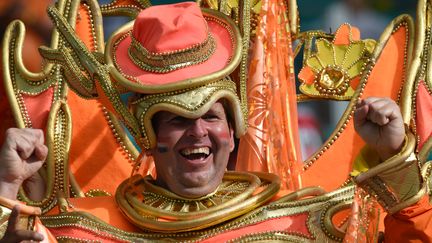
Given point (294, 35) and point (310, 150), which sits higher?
point (294, 35)

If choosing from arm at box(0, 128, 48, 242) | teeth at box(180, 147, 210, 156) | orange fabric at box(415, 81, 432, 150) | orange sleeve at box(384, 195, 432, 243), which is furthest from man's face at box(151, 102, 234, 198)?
orange fabric at box(415, 81, 432, 150)

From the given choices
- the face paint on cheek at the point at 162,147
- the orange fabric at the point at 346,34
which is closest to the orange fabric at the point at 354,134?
the orange fabric at the point at 346,34

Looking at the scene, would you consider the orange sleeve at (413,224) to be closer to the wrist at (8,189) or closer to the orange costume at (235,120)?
the orange costume at (235,120)

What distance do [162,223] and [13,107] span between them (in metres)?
0.96

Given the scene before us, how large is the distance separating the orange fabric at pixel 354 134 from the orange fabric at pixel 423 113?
10 cm

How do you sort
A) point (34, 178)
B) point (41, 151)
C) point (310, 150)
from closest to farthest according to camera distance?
point (41, 151) < point (34, 178) < point (310, 150)

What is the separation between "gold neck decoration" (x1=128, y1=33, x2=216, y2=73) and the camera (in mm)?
4816

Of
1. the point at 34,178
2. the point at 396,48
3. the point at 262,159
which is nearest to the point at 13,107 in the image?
the point at 34,178

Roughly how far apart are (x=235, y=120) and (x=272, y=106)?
1.98ft

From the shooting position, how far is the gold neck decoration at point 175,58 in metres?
4.82

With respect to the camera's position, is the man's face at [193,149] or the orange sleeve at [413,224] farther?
the man's face at [193,149]

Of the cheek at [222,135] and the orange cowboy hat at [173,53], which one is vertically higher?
the orange cowboy hat at [173,53]

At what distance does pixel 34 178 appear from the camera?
213 inches

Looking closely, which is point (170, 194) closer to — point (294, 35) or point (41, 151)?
point (41, 151)
